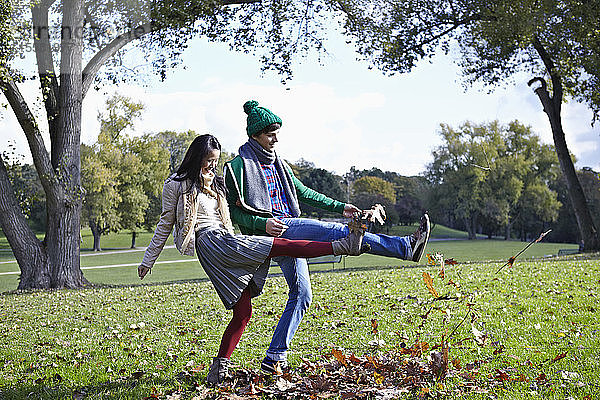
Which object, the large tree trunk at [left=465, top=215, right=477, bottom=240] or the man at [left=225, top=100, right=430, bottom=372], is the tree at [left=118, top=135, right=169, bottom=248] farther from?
the man at [left=225, top=100, right=430, bottom=372]

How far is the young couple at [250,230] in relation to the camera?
4.15 meters

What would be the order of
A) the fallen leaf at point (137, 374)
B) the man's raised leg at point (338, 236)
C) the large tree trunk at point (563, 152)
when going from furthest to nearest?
the large tree trunk at point (563, 152) → the fallen leaf at point (137, 374) → the man's raised leg at point (338, 236)

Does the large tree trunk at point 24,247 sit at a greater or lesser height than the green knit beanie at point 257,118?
lesser

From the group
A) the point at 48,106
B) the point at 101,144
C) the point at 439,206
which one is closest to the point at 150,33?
the point at 48,106

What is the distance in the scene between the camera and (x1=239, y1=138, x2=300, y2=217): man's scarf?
172 inches

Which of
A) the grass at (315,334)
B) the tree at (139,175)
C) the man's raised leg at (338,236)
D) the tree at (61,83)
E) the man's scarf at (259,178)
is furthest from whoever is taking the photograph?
the tree at (139,175)

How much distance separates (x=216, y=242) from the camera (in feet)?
13.9

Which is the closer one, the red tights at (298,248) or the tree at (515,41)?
the red tights at (298,248)

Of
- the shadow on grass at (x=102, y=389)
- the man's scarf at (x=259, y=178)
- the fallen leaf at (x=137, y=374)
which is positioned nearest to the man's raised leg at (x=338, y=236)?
the man's scarf at (x=259, y=178)

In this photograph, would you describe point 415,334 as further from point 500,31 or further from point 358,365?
point 500,31

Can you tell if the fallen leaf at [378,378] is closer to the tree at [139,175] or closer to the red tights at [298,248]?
the red tights at [298,248]

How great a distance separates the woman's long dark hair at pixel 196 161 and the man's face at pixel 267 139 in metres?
0.35

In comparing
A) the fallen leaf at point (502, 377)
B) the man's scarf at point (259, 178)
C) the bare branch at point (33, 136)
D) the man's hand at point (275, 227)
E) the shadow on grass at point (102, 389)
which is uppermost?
the bare branch at point (33, 136)

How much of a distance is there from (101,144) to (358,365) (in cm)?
4202
